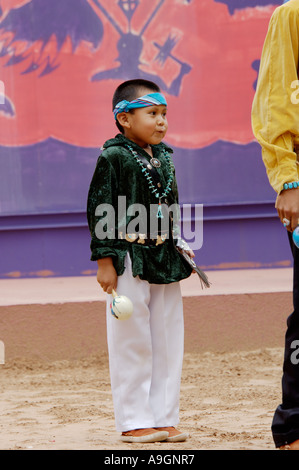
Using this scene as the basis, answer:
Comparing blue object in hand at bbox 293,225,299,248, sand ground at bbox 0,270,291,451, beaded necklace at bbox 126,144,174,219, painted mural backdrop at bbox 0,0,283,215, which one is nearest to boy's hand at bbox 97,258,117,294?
beaded necklace at bbox 126,144,174,219

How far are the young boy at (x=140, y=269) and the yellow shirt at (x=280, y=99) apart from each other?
712mm

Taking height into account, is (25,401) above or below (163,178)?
below

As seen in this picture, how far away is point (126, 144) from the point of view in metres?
3.71

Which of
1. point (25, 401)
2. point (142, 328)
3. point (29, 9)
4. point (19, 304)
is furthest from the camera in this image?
point (29, 9)

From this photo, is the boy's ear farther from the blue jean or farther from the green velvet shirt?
the blue jean

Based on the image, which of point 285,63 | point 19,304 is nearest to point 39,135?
point 19,304

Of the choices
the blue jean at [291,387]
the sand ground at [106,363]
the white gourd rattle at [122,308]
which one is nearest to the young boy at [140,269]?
the white gourd rattle at [122,308]

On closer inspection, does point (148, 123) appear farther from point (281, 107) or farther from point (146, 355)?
point (146, 355)

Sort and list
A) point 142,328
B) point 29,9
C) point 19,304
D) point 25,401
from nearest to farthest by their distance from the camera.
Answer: point 142,328 → point 25,401 → point 19,304 → point 29,9

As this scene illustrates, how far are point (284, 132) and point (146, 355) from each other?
118 centimetres

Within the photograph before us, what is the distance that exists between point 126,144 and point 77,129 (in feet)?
13.5

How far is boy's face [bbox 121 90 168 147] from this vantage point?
3693 millimetres

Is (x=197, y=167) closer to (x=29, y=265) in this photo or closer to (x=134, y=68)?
(x=134, y=68)

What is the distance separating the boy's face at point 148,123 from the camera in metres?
3.69
